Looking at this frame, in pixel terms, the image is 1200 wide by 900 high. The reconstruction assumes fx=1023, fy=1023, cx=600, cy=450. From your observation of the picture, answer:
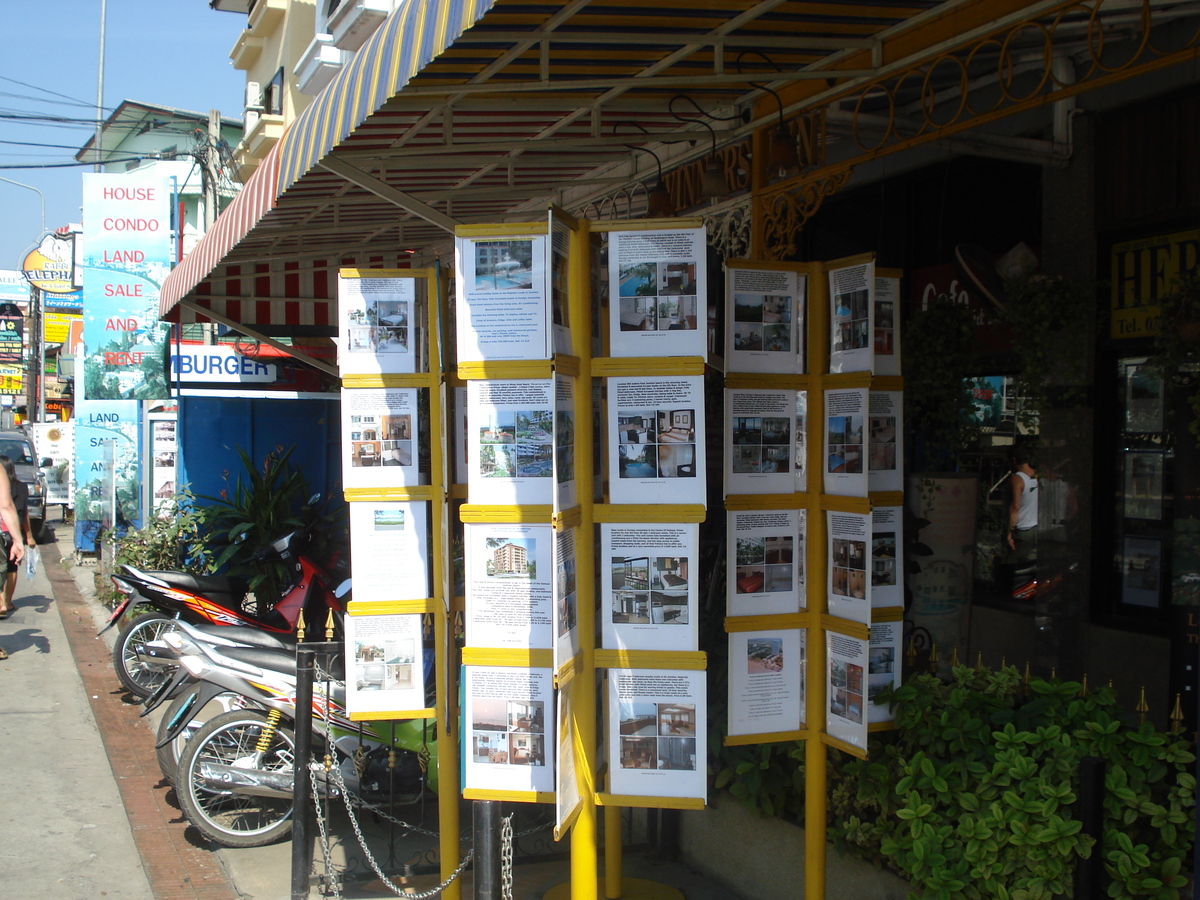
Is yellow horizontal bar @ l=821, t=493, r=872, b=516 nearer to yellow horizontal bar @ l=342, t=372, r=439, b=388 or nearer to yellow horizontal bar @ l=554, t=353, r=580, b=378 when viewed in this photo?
yellow horizontal bar @ l=554, t=353, r=580, b=378

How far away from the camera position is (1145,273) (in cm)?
602

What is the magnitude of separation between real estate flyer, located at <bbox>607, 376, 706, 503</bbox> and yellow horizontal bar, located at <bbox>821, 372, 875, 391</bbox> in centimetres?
77

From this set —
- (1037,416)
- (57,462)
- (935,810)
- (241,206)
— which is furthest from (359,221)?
(57,462)

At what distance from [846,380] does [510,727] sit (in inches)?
75.1

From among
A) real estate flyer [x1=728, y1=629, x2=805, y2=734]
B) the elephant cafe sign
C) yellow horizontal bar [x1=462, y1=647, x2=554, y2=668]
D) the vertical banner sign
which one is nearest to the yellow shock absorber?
yellow horizontal bar [x1=462, y1=647, x2=554, y2=668]

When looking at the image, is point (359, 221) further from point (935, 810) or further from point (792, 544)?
point (935, 810)

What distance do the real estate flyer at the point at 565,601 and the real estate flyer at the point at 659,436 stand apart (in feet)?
0.99

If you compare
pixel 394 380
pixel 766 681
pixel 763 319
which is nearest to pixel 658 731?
pixel 766 681

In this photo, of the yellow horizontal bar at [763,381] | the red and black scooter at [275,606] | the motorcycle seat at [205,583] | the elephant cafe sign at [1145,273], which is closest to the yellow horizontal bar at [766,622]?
the yellow horizontal bar at [763,381]

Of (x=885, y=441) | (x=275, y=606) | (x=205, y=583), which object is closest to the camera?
(x=885, y=441)

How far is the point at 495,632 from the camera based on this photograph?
377cm

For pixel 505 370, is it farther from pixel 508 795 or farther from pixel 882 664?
pixel 882 664

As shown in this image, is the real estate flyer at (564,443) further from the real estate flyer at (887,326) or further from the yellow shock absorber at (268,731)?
the yellow shock absorber at (268,731)

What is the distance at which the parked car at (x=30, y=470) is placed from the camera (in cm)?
2141
